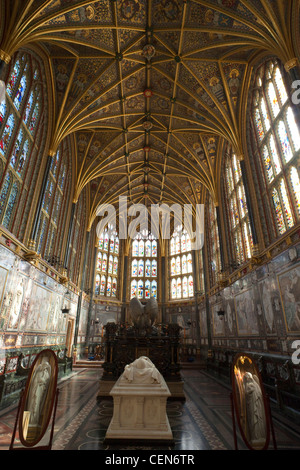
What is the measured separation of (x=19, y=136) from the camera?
37.2 feet

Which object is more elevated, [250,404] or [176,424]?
[250,404]

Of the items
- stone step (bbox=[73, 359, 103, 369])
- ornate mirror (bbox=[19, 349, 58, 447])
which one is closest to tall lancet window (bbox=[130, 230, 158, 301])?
stone step (bbox=[73, 359, 103, 369])

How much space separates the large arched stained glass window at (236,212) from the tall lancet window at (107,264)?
16.1 m

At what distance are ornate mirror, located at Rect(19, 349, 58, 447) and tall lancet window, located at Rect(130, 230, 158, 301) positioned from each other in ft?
82.1

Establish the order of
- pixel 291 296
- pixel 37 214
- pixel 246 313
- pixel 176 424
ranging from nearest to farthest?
pixel 176 424 < pixel 291 296 < pixel 37 214 < pixel 246 313

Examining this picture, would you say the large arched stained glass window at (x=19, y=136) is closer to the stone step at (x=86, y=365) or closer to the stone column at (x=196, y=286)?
the stone step at (x=86, y=365)

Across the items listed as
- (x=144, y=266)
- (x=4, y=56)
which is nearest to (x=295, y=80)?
(x=4, y=56)

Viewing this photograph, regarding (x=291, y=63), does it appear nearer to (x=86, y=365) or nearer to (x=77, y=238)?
(x=77, y=238)

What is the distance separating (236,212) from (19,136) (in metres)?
12.8

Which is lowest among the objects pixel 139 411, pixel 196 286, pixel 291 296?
pixel 139 411

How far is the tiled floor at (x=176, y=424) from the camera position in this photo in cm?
542

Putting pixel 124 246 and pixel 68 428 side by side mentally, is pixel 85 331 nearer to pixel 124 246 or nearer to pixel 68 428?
pixel 124 246
